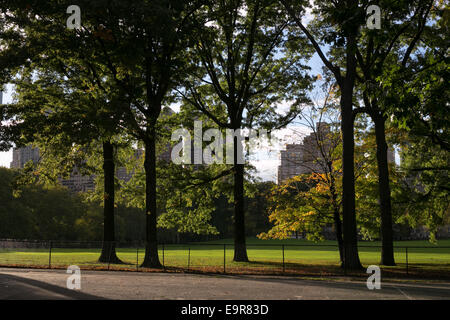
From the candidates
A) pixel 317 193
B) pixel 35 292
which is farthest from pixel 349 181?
pixel 35 292

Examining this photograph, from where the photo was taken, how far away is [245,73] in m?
29.6

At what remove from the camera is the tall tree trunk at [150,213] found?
2353cm

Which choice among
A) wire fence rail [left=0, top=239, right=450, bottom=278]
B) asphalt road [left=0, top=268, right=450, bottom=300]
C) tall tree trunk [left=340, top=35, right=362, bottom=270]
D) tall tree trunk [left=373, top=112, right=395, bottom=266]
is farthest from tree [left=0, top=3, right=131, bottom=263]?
tall tree trunk [left=373, top=112, right=395, bottom=266]

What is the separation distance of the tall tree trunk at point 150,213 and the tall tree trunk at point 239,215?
21.6 ft

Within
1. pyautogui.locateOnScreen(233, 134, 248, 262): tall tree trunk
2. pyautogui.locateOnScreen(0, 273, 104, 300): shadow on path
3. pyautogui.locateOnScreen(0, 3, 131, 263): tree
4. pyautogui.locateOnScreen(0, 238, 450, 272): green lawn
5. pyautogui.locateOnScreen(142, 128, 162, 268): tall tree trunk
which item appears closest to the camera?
pyautogui.locateOnScreen(0, 273, 104, 300): shadow on path

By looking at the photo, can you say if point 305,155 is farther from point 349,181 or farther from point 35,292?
point 35,292

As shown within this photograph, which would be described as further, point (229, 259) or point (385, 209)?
point (229, 259)

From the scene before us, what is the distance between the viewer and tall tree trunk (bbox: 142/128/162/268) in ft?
77.2

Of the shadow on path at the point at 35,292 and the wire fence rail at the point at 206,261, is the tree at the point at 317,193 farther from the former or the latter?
the shadow on path at the point at 35,292

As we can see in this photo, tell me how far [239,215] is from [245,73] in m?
9.64

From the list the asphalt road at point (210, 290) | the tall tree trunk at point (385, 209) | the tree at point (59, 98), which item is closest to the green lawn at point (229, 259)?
the tall tree trunk at point (385, 209)

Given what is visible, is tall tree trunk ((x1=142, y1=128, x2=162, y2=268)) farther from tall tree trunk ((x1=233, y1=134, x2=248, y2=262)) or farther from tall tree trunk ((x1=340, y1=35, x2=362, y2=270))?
tall tree trunk ((x1=340, y1=35, x2=362, y2=270))

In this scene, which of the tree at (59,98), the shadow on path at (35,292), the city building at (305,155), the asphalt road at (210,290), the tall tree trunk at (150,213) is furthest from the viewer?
the city building at (305,155)

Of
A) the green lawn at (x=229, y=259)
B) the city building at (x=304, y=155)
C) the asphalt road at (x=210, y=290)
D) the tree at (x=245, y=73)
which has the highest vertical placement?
the tree at (x=245, y=73)
